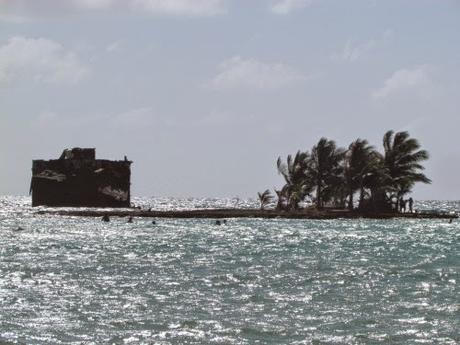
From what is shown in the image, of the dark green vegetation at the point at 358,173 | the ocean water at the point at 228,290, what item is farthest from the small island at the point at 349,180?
the ocean water at the point at 228,290

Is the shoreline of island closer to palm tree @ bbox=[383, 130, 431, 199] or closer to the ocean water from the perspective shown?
palm tree @ bbox=[383, 130, 431, 199]

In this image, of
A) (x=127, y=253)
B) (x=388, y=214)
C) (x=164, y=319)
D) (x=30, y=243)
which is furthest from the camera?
(x=388, y=214)

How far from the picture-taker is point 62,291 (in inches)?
1223

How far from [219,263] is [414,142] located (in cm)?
5727

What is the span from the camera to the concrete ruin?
4742 inches

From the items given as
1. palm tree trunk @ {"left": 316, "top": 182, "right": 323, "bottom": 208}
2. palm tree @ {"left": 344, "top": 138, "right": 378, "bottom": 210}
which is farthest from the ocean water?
palm tree trunk @ {"left": 316, "top": 182, "right": 323, "bottom": 208}

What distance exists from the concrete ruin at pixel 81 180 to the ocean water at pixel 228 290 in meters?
55.5

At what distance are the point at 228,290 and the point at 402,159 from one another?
68.4 meters

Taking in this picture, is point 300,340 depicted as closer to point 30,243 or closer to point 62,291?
point 62,291

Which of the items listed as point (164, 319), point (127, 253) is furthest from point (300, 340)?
point (127, 253)

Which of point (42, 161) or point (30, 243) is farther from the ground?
point (42, 161)

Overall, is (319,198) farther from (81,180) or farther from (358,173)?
(81,180)

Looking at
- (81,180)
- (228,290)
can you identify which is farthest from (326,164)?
(228,290)

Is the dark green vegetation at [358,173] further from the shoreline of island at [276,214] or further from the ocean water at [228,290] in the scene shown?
the ocean water at [228,290]
